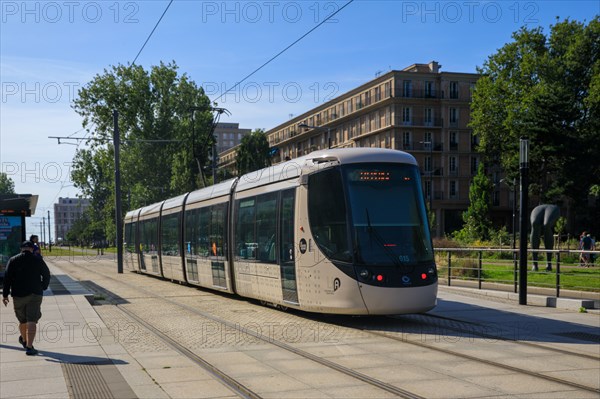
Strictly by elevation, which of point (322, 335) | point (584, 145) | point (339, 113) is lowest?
point (322, 335)

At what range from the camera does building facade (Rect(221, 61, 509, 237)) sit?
248 ft

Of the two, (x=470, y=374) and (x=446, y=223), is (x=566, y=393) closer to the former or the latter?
(x=470, y=374)

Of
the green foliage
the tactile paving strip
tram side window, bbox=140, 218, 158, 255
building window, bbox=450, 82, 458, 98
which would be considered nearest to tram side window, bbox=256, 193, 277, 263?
the tactile paving strip

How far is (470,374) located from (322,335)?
372cm

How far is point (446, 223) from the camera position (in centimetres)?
7850

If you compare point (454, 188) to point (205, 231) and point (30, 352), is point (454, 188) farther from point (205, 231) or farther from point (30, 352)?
point (30, 352)

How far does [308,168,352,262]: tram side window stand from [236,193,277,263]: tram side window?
5.90 ft

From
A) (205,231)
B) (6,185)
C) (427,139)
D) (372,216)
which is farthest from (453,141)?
(6,185)

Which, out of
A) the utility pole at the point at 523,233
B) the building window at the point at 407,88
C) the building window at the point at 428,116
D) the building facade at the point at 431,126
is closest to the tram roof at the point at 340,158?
the utility pole at the point at 523,233

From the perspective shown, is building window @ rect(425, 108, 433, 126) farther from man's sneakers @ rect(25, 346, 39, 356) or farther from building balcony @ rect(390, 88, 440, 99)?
man's sneakers @ rect(25, 346, 39, 356)

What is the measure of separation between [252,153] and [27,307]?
68394 millimetres

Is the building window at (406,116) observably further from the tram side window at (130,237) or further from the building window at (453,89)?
the tram side window at (130,237)

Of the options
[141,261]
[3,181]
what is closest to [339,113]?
[141,261]

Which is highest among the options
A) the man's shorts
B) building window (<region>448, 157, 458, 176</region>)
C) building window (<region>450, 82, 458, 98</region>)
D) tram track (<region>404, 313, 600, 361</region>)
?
building window (<region>450, 82, 458, 98</region>)
